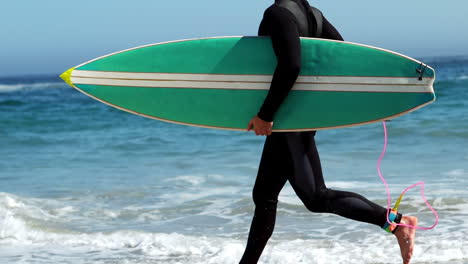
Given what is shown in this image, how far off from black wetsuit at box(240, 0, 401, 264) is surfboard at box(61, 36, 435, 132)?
90 millimetres

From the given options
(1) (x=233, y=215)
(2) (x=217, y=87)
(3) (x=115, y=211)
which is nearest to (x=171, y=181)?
(3) (x=115, y=211)

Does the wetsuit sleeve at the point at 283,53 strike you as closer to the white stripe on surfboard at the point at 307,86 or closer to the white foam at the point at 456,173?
the white stripe on surfboard at the point at 307,86

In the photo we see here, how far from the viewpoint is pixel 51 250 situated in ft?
15.0

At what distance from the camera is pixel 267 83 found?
3.06 meters

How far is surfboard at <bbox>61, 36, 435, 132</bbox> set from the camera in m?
3.03

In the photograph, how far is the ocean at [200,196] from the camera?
14.3ft

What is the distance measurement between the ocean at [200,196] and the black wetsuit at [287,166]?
108cm

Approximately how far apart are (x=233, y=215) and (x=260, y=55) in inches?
104

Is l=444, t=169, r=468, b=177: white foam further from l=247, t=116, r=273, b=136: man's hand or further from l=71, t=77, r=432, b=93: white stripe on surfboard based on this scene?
l=247, t=116, r=273, b=136: man's hand

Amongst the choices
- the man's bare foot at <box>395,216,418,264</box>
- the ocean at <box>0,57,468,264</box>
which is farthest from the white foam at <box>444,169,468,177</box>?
the man's bare foot at <box>395,216,418,264</box>

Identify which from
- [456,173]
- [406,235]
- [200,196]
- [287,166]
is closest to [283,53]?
[287,166]

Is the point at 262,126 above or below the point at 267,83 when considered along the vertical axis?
below

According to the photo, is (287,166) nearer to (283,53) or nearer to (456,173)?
(283,53)

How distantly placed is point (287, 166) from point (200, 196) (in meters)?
3.41
